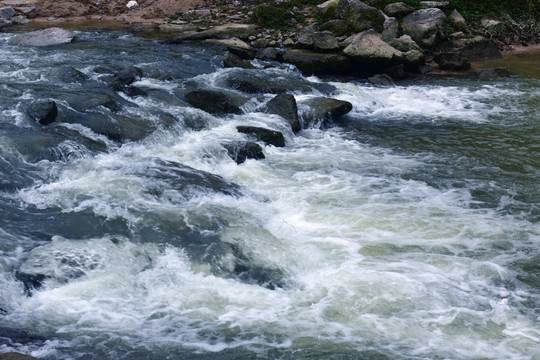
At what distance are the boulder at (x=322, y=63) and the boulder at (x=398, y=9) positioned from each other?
3658mm

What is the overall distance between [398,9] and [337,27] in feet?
7.53

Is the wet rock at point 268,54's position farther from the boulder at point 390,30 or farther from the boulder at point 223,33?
the boulder at point 390,30

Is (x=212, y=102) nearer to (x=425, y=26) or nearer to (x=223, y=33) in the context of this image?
(x=223, y=33)

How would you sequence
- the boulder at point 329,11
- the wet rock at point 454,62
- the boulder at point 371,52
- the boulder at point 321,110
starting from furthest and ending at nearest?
the boulder at point 329,11 → the wet rock at point 454,62 → the boulder at point 371,52 → the boulder at point 321,110

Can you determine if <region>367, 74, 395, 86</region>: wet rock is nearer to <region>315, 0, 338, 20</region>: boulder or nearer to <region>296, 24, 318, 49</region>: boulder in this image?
<region>296, 24, 318, 49</region>: boulder

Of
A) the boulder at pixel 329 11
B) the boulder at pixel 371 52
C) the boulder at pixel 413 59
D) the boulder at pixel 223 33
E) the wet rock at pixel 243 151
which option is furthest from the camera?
the boulder at pixel 329 11

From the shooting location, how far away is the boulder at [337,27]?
58.5ft

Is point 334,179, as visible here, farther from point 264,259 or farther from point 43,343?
point 43,343

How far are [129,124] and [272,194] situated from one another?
3.38 m

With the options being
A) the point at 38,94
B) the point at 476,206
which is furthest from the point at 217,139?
the point at 476,206

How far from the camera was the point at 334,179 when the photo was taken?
9453 mm

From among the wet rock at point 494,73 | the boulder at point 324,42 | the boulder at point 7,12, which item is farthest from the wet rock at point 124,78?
the boulder at point 7,12

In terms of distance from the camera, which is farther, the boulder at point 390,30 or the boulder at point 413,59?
the boulder at point 390,30

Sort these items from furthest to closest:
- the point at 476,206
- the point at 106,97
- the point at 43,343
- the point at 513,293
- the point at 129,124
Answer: the point at 106,97 < the point at 129,124 < the point at 476,206 < the point at 513,293 < the point at 43,343
